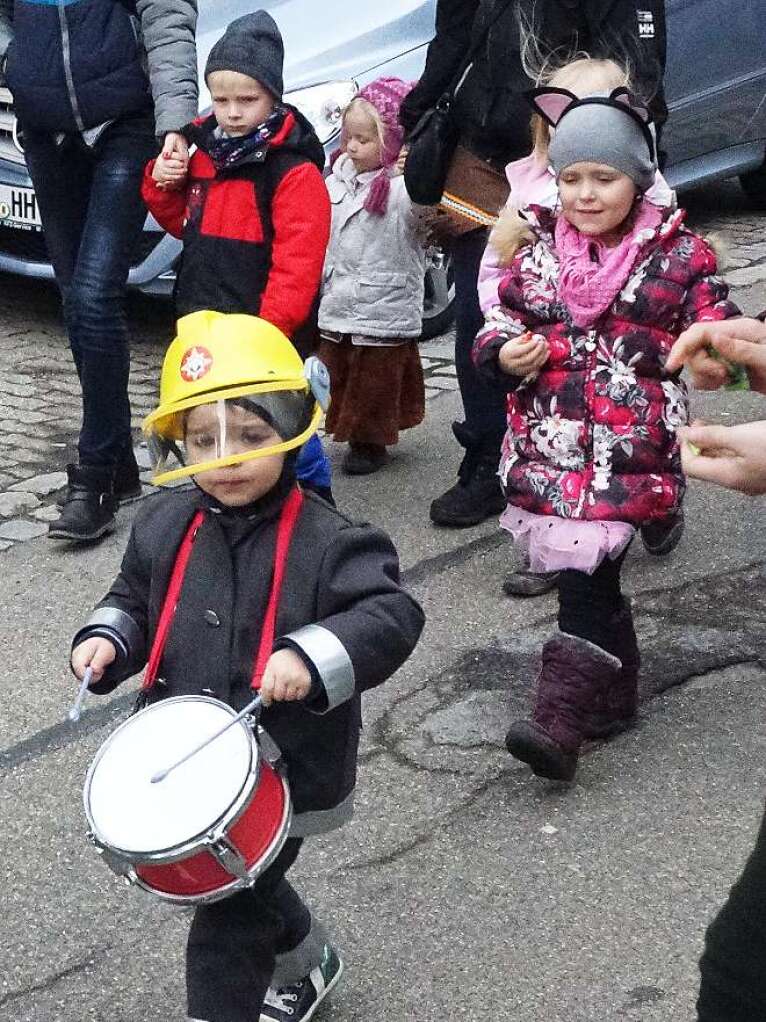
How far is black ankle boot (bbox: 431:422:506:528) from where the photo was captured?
5137mm

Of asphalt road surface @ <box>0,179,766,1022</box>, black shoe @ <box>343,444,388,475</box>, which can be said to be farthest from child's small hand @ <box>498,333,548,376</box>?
black shoe @ <box>343,444,388,475</box>

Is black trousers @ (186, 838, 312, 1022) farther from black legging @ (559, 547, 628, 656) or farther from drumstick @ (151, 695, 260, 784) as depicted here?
black legging @ (559, 547, 628, 656)

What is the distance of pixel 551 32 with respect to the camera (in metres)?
4.43

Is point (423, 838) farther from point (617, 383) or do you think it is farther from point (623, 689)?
point (617, 383)

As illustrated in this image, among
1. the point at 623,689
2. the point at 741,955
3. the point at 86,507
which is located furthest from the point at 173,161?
the point at 741,955

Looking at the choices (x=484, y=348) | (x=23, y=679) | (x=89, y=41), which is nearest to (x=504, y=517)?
(x=484, y=348)

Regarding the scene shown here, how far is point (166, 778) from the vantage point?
239cm

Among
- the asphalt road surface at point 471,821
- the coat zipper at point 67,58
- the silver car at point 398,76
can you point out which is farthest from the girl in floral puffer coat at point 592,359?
the silver car at point 398,76

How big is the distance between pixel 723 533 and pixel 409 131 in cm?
151

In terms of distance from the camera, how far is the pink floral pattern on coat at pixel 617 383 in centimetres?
359

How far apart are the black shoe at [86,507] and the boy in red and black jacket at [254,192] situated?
0.68m

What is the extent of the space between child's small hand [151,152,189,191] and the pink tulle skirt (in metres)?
1.65

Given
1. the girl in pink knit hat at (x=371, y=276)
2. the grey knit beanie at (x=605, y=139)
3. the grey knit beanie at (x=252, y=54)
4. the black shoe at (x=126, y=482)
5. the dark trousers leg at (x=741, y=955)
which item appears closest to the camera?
the dark trousers leg at (x=741, y=955)

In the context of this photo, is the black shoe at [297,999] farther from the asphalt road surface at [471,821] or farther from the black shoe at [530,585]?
the black shoe at [530,585]
